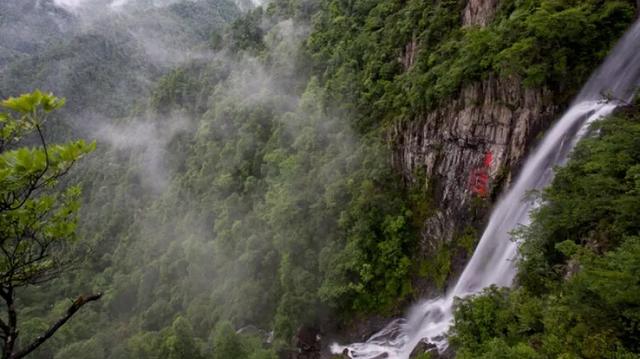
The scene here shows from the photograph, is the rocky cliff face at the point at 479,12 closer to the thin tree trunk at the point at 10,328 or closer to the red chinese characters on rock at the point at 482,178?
the red chinese characters on rock at the point at 482,178

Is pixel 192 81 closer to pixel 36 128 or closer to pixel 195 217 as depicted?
pixel 195 217

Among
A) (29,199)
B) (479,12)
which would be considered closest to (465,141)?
(479,12)

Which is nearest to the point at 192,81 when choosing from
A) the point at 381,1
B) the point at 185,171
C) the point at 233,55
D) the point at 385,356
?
the point at 233,55

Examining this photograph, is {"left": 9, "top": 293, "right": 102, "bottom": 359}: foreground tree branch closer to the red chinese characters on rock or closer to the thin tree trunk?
the thin tree trunk

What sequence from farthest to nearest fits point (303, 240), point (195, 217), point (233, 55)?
point (233, 55) → point (195, 217) → point (303, 240)

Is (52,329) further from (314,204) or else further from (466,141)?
(314,204)

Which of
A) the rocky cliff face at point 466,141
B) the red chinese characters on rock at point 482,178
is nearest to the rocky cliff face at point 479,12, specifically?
the rocky cliff face at point 466,141
